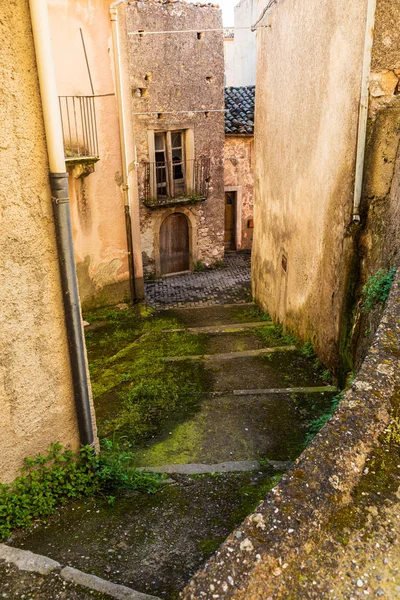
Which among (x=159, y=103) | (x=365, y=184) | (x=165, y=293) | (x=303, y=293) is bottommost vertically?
(x=165, y=293)

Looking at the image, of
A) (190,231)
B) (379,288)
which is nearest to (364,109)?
(379,288)

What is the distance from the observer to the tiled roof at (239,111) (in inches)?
660

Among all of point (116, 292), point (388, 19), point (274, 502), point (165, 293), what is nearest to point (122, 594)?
point (274, 502)

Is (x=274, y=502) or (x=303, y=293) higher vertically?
(x=274, y=502)

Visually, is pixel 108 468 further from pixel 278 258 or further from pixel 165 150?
pixel 165 150

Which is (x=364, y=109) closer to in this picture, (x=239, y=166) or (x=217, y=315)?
(x=217, y=315)

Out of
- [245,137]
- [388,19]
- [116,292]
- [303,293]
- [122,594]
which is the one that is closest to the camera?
[122,594]

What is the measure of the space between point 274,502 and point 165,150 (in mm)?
14274

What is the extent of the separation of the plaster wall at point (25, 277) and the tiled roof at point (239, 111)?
1403 centimetres

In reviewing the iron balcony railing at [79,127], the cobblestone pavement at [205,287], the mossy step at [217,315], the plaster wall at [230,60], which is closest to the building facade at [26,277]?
Answer: the iron balcony railing at [79,127]

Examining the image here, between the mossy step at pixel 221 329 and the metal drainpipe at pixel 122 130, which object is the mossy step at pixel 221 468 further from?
the metal drainpipe at pixel 122 130

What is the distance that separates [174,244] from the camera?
658 inches

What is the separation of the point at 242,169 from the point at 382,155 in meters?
12.4

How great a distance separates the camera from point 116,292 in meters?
10.8
